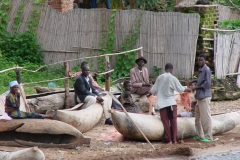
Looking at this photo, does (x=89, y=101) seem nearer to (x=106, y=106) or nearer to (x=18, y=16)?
(x=106, y=106)

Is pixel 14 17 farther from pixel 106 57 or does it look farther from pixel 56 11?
pixel 106 57

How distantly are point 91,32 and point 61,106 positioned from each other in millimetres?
4149

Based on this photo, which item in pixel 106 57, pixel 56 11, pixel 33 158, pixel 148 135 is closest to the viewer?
pixel 33 158

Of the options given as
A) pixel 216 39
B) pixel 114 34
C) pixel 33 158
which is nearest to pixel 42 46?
pixel 114 34

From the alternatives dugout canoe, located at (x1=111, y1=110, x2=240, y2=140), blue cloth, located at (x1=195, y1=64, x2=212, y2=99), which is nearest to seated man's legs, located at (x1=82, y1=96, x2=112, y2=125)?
dugout canoe, located at (x1=111, y1=110, x2=240, y2=140)

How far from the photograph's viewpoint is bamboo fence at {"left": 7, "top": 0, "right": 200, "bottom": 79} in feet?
49.5

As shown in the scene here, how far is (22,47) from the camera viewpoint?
16.1 meters

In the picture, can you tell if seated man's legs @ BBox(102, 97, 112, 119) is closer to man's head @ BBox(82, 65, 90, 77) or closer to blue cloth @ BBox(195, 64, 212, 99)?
man's head @ BBox(82, 65, 90, 77)

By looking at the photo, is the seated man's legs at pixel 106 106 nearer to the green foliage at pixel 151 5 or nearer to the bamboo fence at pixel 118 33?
the bamboo fence at pixel 118 33

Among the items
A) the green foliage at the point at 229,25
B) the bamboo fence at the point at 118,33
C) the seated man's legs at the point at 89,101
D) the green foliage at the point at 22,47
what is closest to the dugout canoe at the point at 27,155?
the seated man's legs at the point at 89,101

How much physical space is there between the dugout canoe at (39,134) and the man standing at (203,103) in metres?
2.32

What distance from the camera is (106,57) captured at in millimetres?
13000

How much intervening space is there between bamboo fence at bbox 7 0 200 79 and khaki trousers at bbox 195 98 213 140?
13.8 feet

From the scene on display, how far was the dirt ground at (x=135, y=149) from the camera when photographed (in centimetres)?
928
